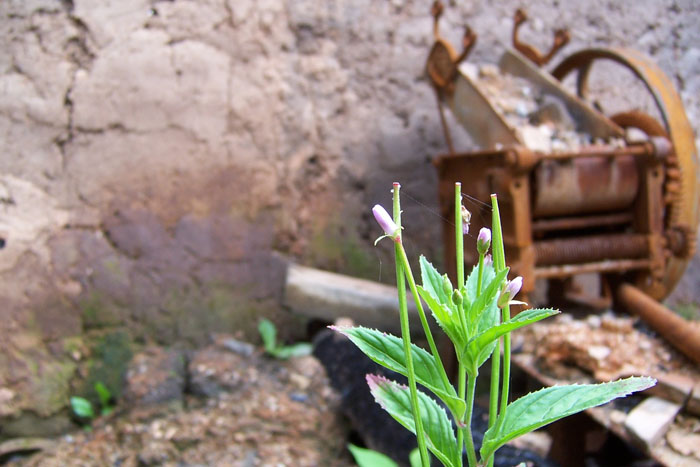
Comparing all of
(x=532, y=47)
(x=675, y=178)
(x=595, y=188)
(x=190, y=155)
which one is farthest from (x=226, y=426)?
(x=532, y=47)

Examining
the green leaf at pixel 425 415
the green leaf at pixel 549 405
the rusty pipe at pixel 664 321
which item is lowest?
the rusty pipe at pixel 664 321

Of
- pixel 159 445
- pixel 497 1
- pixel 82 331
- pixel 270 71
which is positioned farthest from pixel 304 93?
pixel 159 445

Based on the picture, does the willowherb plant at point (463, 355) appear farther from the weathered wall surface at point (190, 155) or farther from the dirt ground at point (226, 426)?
the weathered wall surface at point (190, 155)

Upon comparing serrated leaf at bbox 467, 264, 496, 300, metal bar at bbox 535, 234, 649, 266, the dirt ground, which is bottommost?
the dirt ground

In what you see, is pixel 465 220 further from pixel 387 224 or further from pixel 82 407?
pixel 82 407

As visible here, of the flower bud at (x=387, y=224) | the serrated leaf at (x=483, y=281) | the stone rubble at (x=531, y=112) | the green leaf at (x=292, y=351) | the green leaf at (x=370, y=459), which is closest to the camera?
the flower bud at (x=387, y=224)

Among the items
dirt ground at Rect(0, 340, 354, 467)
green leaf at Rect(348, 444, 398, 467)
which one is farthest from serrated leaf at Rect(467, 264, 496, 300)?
dirt ground at Rect(0, 340, 354, 467)

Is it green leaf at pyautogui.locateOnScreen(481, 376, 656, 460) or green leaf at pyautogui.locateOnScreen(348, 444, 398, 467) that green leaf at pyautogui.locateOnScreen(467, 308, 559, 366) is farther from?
green leaf at pyautogui.locateOnScreen(348, 444, 398, 467)

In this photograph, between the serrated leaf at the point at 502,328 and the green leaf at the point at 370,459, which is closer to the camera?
the serrated leaf at the point at 502,328

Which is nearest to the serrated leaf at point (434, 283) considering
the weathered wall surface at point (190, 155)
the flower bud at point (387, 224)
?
the flower bud at point (387, 224)
